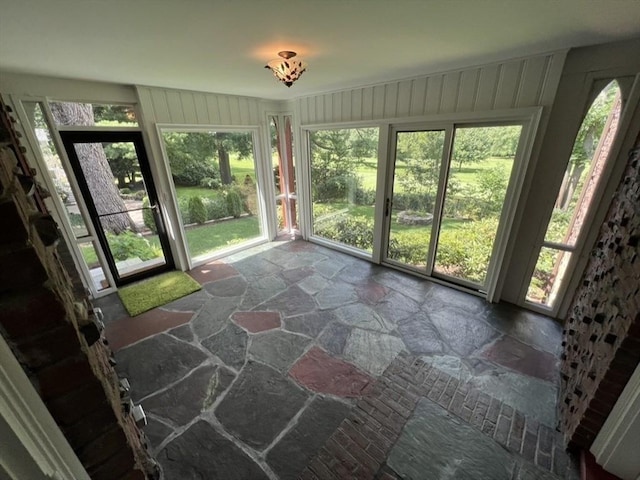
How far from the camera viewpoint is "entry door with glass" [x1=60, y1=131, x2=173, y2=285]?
10.1 feet

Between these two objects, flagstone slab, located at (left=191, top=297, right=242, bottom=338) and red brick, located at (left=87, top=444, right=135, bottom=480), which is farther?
flagstone slab, located at (left=191, top=297, right=242, bottom=338)

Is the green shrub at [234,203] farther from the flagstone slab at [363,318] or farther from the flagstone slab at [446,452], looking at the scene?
the flagstone slab at [446,452]

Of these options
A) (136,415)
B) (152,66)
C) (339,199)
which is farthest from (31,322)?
(339,199)

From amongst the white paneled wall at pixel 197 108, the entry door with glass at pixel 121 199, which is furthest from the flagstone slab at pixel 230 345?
the white paneled wall at pixel 197 108

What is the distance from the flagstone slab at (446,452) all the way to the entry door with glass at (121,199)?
377 cm

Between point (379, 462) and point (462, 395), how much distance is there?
0.83m

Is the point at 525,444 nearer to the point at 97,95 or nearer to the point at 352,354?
the point at 352,354

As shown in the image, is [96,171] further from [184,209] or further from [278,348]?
[278,348]

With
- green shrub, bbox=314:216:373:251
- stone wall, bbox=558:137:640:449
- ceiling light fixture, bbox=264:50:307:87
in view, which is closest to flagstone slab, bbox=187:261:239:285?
green shrub, bbox=314:216:373:251

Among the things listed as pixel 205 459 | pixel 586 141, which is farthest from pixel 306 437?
pixel 586 141

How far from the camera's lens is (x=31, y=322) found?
567 mm

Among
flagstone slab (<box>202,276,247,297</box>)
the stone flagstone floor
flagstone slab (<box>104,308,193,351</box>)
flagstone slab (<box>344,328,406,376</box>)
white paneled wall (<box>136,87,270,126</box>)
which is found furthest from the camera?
flagstone slab (<box>202,276,247,297</box>)

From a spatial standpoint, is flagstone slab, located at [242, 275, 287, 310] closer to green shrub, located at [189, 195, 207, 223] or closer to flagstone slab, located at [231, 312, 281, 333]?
flagstone slab, located at [231, 312, 281, 333]

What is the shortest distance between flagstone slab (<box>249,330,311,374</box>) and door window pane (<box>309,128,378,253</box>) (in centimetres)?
214
